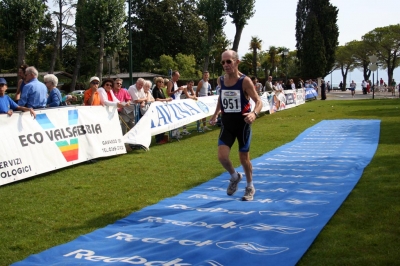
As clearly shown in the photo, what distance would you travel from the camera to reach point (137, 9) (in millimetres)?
73812

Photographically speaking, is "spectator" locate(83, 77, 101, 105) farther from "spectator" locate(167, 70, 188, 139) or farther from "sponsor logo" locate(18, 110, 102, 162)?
"spectator" locate(167, 70, 188, 139)

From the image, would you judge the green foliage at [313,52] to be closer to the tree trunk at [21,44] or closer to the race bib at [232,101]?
the tree trunk at [21,44]

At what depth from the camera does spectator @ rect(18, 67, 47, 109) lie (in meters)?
9.69

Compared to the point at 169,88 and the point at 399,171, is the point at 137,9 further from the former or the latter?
the point at 399,171

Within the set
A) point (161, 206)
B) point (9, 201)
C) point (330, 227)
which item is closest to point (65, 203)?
point (9, 201)

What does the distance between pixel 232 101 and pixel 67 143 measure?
4509 mm

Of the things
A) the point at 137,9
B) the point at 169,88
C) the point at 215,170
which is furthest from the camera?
the point at 137,9

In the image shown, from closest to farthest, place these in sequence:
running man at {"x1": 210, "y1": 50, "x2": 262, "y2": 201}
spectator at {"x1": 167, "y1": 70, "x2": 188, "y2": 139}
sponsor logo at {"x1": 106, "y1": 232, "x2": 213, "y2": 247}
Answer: sponsor logo at {"x1": 106, "y1": 232, "x2": 213, "y2": 247}, running man at {"x1": 210, "y1": 50, "x2": 262, "y2": 201}, spectator at {"x1": 167, "y1": 70, "x2": 188, "y2": 139}

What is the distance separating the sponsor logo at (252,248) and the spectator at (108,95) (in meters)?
7.31

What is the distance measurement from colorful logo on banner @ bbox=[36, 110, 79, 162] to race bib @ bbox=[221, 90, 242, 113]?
420cm

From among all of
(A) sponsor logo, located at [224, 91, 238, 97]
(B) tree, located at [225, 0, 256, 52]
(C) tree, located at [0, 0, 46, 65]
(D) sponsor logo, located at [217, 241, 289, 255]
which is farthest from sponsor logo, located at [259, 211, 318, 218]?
(B) tree, located at [225, 0, 256, 52]

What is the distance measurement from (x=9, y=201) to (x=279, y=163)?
5545 mm

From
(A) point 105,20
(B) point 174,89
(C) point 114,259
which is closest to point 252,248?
(C) point 114,259

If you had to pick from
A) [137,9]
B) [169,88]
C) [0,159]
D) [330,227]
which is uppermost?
[137,9]
